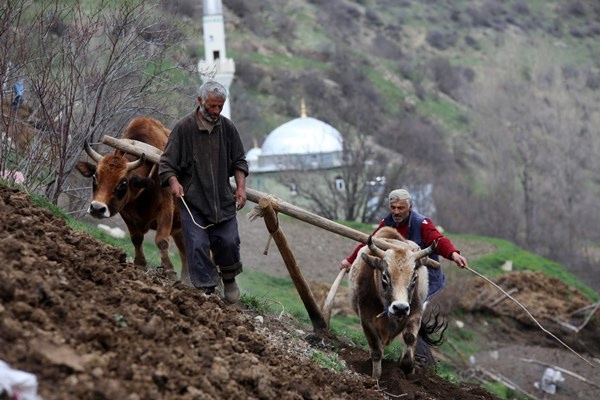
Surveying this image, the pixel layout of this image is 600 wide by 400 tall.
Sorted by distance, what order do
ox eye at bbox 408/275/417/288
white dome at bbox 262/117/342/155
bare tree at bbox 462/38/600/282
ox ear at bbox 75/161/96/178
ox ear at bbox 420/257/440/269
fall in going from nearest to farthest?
ox eye at bbox 408/275/417/288 < ox ear at bbox 420/257/440/269 < ox ear at bbox 75/161/96/178 < bare tree at bbox 462/38/600/282 < white dome at bbox 262/117/342/155

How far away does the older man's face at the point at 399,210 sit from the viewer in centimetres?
1076

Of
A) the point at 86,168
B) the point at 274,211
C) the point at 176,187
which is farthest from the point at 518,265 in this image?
the point at 176,187

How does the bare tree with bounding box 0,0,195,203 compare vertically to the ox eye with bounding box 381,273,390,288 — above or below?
above

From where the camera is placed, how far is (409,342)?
33.0ft

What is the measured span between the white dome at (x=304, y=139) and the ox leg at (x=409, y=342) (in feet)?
163

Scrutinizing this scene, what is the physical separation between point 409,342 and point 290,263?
1.85 metres

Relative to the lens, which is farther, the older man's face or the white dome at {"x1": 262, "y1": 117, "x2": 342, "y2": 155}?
the white dome at {"x1": 262, "y1": 117, "x2": 342, "y2": 155}

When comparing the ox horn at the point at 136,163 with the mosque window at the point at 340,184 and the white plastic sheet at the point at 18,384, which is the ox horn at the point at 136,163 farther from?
the mosque window at the point at 340,184

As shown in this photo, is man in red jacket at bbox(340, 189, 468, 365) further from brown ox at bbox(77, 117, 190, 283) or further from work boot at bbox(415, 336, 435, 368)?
brown ox at bbox(77, 117, 190, 283)

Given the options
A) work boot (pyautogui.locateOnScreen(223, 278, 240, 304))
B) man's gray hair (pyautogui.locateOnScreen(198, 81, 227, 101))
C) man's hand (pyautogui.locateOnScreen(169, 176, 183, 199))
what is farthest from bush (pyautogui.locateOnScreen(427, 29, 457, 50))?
man's hand (pyautogui.locateOnScreen(169, 176, 183, 199))

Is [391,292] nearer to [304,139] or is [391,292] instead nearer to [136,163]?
[136,163]

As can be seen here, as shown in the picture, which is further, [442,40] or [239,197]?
[442,40]

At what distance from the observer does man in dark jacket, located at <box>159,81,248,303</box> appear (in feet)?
30.5

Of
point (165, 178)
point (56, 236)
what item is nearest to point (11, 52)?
point (165, 178)
